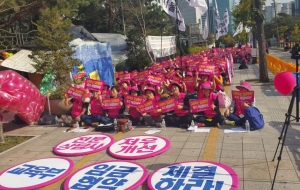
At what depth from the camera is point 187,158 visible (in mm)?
5531

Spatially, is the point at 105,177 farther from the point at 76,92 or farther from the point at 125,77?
the point at 125,77

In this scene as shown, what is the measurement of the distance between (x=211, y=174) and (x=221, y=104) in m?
3.79

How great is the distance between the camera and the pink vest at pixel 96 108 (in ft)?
27.2

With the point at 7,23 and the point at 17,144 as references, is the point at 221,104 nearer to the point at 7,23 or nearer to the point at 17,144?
the point at 17,144

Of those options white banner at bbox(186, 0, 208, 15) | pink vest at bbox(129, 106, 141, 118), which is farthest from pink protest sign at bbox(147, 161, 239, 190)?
white banner at bbox(186, 0, 208, 15)

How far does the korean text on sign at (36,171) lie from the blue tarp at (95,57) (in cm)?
628

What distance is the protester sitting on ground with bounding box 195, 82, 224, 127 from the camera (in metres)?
7.27

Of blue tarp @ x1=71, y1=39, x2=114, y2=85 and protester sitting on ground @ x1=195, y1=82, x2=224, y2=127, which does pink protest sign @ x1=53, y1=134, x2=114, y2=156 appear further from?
blue tarp @ x1=71, y1=39, x2=114, y2=85

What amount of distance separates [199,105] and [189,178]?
292cm

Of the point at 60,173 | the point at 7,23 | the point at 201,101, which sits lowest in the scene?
the point at 60,173

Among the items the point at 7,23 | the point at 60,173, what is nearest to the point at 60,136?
the point at 60,173

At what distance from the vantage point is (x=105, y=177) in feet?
15.8

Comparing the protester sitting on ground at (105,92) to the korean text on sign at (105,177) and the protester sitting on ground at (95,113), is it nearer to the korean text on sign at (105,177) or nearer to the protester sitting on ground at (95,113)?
the protester sitting on ground at (95,113)

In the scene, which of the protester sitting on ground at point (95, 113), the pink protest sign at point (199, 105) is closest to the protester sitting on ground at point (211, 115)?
the pink protest sign at point (199, 105)
